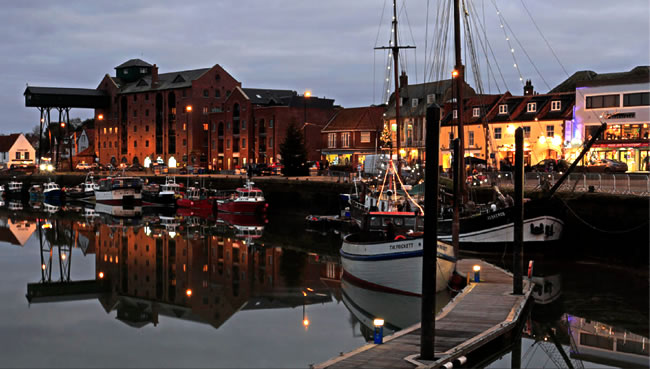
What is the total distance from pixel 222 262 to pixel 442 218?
11900 mm

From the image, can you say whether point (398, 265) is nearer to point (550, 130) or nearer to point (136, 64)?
point (550, 130)

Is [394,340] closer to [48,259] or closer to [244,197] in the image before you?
[48,259]

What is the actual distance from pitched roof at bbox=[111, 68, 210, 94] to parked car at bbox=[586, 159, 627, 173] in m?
72.6

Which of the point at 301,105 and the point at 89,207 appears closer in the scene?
the point at 89,207

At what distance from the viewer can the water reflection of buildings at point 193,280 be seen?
82.7 ft

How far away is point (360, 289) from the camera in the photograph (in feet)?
88.2

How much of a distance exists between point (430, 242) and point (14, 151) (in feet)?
470

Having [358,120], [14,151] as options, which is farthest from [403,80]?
[14,151]

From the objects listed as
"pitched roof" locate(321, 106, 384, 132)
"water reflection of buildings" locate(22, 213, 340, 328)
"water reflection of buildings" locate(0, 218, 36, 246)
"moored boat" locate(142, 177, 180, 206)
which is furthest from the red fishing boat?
"pitched roof" locate(321, 106, 384, 132)

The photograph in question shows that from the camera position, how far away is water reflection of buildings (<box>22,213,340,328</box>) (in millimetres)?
25203

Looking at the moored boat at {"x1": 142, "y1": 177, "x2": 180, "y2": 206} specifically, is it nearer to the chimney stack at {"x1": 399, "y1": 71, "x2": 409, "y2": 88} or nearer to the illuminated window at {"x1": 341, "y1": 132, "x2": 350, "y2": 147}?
the illuminated window at {"x1": 341, "y1": 132, "x2": 350, "y2": 147}

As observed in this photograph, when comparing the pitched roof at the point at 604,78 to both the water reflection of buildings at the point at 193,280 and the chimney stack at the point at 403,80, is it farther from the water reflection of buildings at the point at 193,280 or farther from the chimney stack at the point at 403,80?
the water reflection of buildings at the point at 193,280

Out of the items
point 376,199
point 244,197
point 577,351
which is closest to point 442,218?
point 376,199

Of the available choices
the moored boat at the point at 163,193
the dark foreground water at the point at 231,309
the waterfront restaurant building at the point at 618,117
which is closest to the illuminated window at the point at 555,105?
the waterfront restaurant building at the point at 618,117
